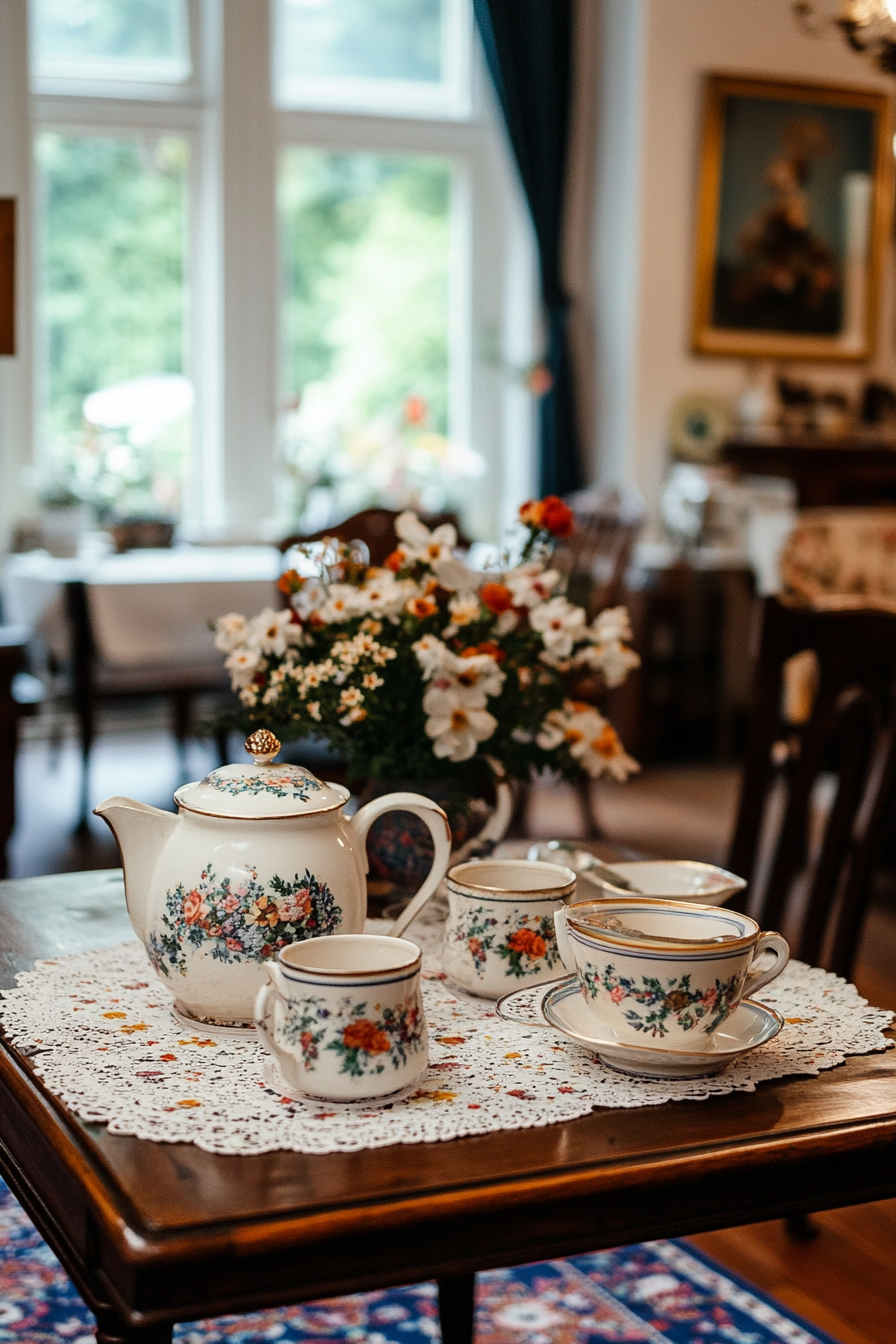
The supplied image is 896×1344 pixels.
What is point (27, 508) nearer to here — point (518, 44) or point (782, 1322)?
point (518, 44)

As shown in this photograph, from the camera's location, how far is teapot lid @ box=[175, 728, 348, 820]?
0.94 meters

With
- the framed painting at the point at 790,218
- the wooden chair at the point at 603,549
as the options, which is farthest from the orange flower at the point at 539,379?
the wooden chair at the point at 603,549

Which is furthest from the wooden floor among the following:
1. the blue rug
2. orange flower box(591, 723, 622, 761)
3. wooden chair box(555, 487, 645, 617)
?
orange flower box(591, 723, 622, 761)

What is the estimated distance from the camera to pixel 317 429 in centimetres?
593

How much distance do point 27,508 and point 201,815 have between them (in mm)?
4726

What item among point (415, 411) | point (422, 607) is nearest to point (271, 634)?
point (422, 607)

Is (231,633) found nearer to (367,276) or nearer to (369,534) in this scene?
(369,534)

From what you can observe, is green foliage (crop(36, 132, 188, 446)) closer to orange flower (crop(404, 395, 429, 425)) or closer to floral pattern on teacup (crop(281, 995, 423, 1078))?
orange flower (crop(404, 395, 429, 425))

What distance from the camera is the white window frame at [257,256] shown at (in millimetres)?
5559

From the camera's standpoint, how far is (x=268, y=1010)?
0.85 meters

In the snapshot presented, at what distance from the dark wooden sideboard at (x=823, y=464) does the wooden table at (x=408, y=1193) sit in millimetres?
4886

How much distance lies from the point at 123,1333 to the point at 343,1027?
0.63 ft

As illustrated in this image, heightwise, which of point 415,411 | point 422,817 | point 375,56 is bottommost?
point 422,817

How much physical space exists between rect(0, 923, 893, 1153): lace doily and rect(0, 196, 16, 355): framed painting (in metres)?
1.15
